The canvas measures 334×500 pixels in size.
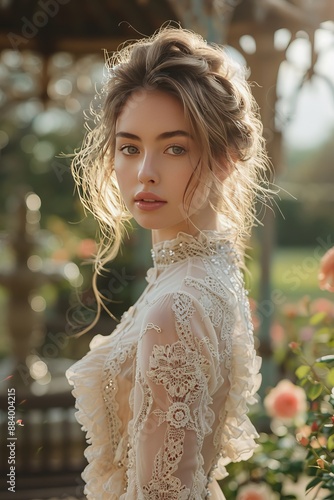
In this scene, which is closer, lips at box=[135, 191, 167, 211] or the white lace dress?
the white lace dress

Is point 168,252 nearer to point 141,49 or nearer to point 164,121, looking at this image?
point 164,121

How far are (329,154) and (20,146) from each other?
1883cm

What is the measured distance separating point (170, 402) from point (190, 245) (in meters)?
0.36

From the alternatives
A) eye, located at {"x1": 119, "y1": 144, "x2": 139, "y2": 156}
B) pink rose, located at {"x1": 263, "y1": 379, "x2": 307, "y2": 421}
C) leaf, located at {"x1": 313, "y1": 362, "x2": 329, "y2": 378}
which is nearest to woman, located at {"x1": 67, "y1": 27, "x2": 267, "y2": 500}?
eye, located at {"x1": 119, "y1": 144, "x2": 139, "y2": 156}

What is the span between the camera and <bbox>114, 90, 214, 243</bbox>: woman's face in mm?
1520

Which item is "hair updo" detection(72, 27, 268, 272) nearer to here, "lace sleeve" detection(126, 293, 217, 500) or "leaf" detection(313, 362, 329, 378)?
"lace sleeve" detection(126, 293, 217, 500)

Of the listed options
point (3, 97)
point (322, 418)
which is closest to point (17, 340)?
point (3, 97)

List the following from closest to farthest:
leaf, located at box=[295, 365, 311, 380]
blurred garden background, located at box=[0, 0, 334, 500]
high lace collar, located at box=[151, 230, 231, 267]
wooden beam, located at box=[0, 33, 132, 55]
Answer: high lace collar, located at box=[151, 230, 231, 267] < leaf, located at box=[295, 365, 311, 380] < blurred garden background, located at box=[0, 0, 334, 500] < wooden beam, located at box=[0, 33, 132, 55]

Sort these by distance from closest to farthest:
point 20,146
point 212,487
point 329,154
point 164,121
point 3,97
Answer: point 164,121 < point 212,487 < point 3,97 < point 20,146 < point 329,154

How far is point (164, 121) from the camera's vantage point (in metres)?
1.52

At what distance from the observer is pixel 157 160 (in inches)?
60.2

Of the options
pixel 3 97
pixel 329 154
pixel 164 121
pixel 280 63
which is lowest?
pixel 164 121

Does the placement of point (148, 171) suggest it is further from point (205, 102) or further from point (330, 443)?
point (330, 443)

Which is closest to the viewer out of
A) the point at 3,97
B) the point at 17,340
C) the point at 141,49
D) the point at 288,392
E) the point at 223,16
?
the point at 141,49
